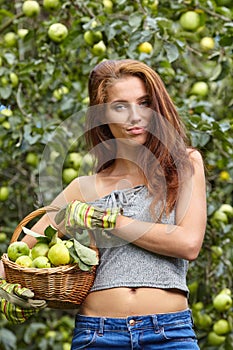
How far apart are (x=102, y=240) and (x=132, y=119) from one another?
0.31 m

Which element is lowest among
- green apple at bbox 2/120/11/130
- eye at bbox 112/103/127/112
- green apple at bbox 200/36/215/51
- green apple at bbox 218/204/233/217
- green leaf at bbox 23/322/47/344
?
green leaf at bbox 23/322/47/344

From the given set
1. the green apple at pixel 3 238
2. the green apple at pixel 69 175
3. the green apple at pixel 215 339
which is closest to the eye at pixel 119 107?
the green apple at pixel 69 175

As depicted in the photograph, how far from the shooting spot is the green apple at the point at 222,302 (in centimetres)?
281

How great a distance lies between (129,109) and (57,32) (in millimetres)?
1120

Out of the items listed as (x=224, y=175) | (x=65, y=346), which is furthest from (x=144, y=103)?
(x=65, y=346)

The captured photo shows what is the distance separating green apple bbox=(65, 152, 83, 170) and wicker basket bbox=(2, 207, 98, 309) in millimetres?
1053

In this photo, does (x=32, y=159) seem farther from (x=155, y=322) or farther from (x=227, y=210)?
(x=155, y=322)

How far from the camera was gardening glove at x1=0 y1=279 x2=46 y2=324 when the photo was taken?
173 centimetres

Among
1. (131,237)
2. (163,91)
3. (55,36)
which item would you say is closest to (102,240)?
(131,237)

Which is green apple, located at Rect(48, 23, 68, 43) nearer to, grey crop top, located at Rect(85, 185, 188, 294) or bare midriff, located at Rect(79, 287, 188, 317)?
grey crop top, located at Rect(85, 185, 188, 294)

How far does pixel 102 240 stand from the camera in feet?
6.12

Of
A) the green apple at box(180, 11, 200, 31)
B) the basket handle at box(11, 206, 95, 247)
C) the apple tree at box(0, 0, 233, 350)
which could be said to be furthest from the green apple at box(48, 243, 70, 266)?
the green apple at box(180, 11, 200, 31)

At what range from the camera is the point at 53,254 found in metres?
1.77

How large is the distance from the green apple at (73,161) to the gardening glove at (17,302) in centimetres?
106
